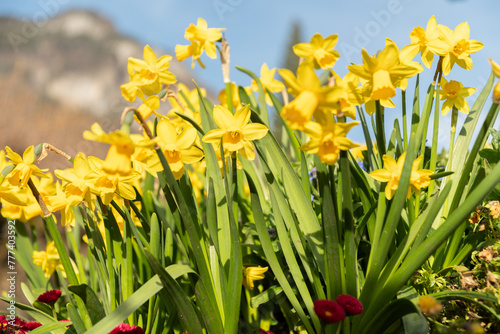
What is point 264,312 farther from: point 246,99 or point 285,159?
point 246,99

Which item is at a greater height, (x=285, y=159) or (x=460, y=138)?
(x=285, y=159)

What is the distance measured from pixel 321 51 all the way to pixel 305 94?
0.27m

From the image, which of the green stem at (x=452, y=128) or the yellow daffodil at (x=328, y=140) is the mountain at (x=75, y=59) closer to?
the green stem at (x=452, y=128)

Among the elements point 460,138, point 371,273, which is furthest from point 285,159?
point 460,138

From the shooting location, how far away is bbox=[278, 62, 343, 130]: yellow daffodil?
0.87m

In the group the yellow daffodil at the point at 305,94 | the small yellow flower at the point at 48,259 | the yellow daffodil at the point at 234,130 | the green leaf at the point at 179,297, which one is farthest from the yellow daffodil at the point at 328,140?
the small yellow flower at the point at 48,259

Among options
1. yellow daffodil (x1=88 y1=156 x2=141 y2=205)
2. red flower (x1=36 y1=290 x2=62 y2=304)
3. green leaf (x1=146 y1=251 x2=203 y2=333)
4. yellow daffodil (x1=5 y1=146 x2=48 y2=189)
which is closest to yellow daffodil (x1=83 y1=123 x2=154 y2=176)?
green leaf (x1=146 y1=251 x2=203 y2=333)

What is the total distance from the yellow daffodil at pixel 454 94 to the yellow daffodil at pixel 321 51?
68cm

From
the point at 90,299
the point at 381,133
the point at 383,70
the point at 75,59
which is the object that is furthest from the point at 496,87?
the point at 75,59

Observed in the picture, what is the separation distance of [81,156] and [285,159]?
753 mm

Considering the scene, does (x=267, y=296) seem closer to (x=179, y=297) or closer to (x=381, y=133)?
(x=179, y=297)

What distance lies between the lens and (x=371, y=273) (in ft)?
4.02

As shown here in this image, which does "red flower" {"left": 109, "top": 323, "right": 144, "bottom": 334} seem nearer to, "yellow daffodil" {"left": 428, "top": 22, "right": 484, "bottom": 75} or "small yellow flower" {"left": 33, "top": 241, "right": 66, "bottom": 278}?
"small yellow flower" {"left": 33, "top": 241, "right": 66, "bottom": 278}

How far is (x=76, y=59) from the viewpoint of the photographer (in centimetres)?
3491
